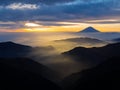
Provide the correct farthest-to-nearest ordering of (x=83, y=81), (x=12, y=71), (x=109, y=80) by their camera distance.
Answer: (x=12, y=71) → (x=83, y=81) → (x=109, y=80)

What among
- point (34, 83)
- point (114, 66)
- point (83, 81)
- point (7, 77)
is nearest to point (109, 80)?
point (83, 81)

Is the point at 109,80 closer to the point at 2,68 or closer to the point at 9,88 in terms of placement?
the point at 9,88

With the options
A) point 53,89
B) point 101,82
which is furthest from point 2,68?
point 101,82

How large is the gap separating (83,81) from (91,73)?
2012cm

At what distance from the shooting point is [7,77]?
17925 centimetres

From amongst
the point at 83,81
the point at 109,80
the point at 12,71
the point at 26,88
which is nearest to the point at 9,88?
the point at 26,88

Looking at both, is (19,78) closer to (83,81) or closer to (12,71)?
(12,71)

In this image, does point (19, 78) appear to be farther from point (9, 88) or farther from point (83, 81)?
point (83, 81)

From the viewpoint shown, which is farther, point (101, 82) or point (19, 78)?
point (19, 78)

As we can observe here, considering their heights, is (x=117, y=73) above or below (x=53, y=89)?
above

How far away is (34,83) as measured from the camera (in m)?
181

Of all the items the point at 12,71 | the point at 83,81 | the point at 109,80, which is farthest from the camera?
the point at 12,71

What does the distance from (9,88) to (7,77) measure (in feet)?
50.8

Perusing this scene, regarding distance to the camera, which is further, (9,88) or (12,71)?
(12,71)
